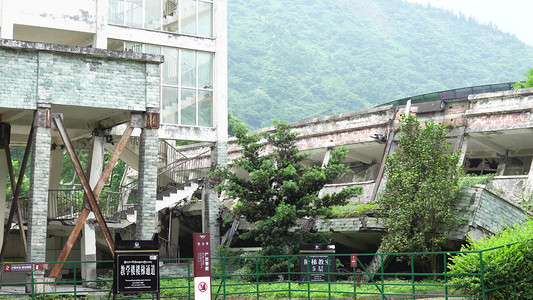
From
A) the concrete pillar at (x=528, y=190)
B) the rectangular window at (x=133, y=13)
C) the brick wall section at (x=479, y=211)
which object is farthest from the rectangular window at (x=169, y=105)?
the concrete pillar at (x=528, y=190)

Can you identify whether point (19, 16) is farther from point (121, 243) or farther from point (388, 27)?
point (388, 27)

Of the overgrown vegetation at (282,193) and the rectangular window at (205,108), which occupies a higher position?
the rectangular window at (205,108)

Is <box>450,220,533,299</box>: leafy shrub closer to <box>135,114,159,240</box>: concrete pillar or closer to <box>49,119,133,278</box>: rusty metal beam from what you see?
<box>135,114,159,240</box>: concrete pillar

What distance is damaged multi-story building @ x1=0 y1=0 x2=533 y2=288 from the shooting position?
2106 centimetres

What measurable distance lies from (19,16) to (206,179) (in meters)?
9.60

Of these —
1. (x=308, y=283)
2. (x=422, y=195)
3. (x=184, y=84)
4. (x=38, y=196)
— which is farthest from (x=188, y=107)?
(x=308, y=283)

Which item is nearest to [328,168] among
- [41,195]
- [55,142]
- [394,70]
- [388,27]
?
[41,195]

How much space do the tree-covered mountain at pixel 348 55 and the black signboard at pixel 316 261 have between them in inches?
3027

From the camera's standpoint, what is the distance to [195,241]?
52.5 ft

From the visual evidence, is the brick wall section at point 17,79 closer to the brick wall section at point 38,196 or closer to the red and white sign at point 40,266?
the brick wall section at point 38,196

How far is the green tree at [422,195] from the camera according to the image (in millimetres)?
22781

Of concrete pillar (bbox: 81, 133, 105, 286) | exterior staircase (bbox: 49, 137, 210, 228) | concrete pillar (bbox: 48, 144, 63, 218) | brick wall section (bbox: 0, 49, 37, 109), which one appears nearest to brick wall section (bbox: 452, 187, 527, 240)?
exterior staircase (bbox: 49, 137, 210, 228)

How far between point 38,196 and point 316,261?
26.1 feet

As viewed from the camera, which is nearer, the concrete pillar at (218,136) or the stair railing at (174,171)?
the concrete pillar at (218,136)
